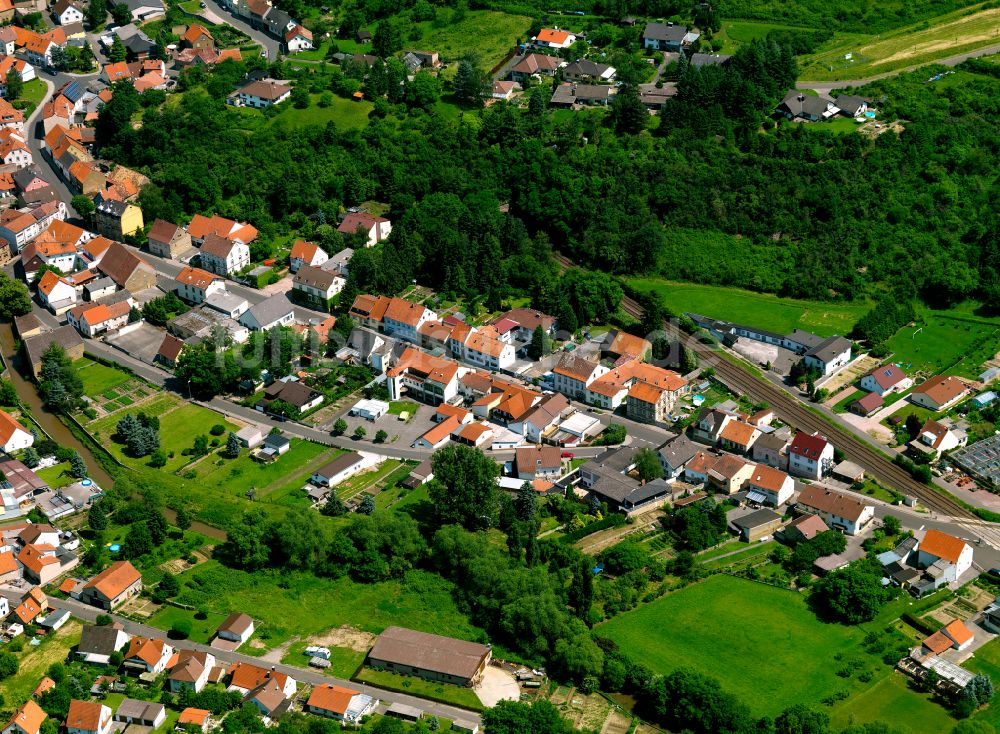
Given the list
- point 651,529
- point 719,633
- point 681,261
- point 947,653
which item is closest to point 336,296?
point 681,261

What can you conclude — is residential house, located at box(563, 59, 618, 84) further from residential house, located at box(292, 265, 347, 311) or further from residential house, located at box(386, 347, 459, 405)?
residential house, located at box(386, 347, 459, 405)

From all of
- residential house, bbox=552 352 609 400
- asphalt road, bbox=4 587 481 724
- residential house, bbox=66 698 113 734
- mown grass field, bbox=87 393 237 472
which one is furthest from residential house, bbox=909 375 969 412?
residential house, bbox=66 698 113 734

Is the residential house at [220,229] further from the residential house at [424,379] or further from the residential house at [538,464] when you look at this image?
the residential house at [538,464]

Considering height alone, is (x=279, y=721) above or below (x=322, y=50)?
below

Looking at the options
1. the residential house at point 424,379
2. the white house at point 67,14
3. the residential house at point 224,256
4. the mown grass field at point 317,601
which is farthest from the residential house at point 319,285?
the white house at point 67,14

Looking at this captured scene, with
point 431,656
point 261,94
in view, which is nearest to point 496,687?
point 431,656

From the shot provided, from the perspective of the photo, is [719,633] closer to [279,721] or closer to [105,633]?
[279,721]
